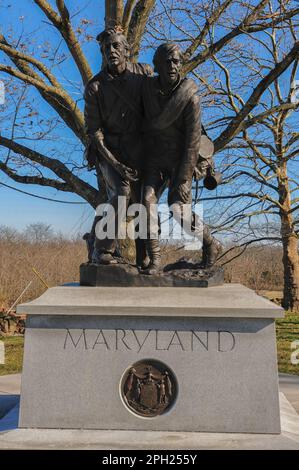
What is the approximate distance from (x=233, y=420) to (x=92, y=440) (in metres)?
1.02

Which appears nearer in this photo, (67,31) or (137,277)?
(137,277)

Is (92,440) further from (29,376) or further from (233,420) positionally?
(233,420)

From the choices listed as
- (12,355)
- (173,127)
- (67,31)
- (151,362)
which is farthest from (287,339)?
(151,362)

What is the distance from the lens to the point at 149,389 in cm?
382

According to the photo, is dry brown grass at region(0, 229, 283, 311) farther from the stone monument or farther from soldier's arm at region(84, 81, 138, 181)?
the stone monument

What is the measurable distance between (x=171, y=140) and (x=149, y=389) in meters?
2.24

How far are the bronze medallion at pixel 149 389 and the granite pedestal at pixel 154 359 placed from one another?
0.04 metres

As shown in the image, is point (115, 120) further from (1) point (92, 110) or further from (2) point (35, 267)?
(2) point (35, 267)

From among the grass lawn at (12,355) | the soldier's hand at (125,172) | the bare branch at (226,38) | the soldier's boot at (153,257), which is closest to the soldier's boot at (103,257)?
the soldier's boot at (153,257)

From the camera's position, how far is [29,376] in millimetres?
3869

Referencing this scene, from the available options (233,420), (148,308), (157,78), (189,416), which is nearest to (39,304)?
(148,308)

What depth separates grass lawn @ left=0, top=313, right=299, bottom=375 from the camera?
7939 millimetres

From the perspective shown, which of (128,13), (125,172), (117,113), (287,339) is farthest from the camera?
(287,339)

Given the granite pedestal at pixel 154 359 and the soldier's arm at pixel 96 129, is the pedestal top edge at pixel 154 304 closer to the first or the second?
the granite pedestal at pixel 154 359
